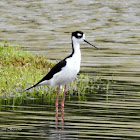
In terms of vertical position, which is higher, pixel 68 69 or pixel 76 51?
pixel 76 51

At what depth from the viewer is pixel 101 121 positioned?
11742 mm

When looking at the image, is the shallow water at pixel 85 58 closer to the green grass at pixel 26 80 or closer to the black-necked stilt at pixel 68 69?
the green grass at pixel 26 80

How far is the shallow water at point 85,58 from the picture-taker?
36.2ft

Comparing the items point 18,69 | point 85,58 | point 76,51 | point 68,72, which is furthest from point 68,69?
point 85,58

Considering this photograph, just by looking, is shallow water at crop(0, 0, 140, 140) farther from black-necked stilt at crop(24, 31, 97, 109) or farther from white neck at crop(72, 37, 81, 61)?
white neck at crop(72, 37, 81, 61)

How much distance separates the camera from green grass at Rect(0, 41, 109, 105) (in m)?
14.7

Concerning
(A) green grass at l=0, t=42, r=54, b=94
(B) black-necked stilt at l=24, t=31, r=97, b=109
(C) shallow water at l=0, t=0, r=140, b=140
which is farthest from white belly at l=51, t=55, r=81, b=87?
(A) green grass at l=0, t=42, r=54, b=94

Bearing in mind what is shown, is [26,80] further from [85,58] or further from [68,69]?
[85,58]

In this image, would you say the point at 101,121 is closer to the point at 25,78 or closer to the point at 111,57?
the point at 25,78

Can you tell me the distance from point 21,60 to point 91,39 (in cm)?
1224

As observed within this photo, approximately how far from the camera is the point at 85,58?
75.6 feet

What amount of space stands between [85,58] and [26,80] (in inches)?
296

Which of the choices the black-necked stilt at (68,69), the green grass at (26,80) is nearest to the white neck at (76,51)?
the black-necked stilt at (68,69)

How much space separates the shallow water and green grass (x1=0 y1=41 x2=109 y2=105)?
1.24 feet
